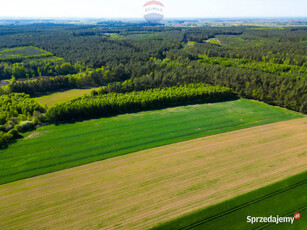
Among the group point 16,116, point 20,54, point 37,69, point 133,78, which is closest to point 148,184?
point 16,116

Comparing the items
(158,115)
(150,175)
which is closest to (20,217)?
(150,175)

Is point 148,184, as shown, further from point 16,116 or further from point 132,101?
point 16,116

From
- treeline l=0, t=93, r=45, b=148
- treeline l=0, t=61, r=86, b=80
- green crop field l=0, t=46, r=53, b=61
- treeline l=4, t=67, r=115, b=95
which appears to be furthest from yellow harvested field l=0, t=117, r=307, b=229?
green crop field l=0, t=46, r=53, b=61

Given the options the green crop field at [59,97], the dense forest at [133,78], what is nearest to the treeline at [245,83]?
the dense forest at [133,78]

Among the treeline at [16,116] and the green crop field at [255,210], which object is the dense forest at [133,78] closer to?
the treeline at [16,116]

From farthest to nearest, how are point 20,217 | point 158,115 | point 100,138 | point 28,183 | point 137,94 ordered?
point 137,94 < point 158,115 < point 100,138 < point 28,183 < point 20,217

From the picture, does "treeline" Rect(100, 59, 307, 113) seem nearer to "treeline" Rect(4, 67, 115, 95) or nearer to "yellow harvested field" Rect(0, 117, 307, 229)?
"treeline" Rect(4, 67, 115, 95)

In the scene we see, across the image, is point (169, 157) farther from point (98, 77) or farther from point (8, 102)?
point (98, 77)
